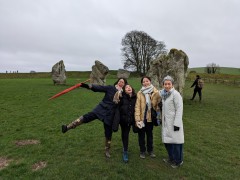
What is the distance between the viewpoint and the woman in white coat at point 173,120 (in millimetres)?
5594

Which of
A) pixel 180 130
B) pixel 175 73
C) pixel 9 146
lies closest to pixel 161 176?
pixel 180 130

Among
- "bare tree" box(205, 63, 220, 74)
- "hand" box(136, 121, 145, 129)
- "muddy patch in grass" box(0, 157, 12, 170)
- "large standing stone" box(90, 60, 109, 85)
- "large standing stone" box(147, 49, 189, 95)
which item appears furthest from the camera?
"bare tree" box(205, 63, 220, 74)

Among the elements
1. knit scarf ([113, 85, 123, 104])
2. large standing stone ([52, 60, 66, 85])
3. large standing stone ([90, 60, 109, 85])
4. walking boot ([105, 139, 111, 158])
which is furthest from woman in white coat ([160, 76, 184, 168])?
large standing stone ([52, 60, 66, 85])

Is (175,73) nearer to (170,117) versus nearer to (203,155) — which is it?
(203,155)

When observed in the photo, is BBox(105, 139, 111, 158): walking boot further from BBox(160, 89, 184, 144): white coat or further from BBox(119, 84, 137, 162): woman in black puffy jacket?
BBox(160, 89, 184, 144): white coat

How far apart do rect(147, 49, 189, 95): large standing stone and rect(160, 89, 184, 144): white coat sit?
10343mm

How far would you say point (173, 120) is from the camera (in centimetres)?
564

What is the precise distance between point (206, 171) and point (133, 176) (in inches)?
72.3

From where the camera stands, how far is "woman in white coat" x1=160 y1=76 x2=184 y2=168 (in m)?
5.59

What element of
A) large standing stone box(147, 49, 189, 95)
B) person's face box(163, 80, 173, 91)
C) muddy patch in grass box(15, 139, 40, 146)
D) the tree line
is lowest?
muddy patch in grass box(15, 139, 40, 146)

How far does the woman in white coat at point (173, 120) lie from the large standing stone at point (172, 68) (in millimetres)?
10246

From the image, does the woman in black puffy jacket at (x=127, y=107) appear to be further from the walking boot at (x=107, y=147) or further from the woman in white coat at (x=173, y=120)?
the woman in white coat at (x=173, y=120)

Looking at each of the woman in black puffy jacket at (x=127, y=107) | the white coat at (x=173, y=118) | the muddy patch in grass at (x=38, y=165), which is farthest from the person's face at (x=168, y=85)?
the muddy patch in grass at (x=38, y=165)

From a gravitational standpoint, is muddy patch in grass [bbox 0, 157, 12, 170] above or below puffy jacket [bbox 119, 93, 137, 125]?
below
